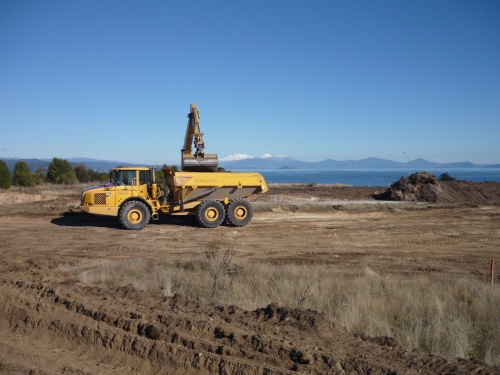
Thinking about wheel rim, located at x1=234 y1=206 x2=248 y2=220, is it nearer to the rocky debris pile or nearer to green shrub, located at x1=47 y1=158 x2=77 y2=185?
the rocky debris pile

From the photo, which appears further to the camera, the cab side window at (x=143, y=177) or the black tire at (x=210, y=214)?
the black tire at (x=210, y=214)

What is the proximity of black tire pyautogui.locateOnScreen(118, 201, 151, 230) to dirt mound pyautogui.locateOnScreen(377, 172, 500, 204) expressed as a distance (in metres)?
21.0

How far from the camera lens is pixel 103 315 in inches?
281

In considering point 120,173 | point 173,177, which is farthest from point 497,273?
point 120,173

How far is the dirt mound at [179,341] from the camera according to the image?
5574 mm

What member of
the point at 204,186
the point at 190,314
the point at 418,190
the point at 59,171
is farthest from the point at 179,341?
the point at 59,171

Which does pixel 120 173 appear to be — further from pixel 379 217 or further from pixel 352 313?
pixel 352 313

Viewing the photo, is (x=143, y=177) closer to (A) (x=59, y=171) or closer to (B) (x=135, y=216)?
(B) (x=135, y=216)

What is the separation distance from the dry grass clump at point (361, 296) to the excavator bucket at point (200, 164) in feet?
28.0

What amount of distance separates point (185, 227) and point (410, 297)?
1326cm

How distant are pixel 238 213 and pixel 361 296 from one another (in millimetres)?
12486

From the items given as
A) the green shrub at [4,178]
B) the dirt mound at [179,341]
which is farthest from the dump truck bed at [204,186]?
the green shrub at [4,178]

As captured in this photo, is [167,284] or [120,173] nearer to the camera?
[167,284]

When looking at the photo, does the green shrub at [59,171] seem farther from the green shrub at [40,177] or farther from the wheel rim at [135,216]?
the wheel rim at [135,216]
